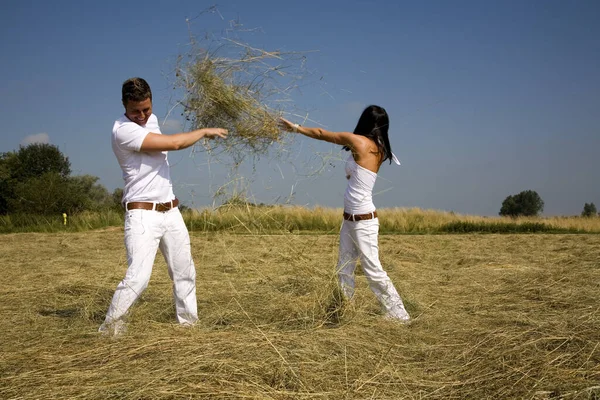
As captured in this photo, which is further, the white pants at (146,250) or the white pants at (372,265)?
the white pants at (372,265)

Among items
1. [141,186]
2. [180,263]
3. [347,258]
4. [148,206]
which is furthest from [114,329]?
[347,258]

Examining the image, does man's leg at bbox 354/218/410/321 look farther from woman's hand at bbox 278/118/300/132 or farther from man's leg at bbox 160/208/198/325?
man's leg at bbox 160/208/198/325

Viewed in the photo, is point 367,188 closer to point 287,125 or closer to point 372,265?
point 372,265

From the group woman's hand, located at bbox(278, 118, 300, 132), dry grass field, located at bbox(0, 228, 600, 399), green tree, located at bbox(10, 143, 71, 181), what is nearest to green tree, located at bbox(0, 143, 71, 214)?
green tree, located at bbox(10, 143, 71, 181)

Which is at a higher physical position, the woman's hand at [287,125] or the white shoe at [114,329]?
the woman's hand at [287,125]

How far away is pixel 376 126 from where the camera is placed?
4.48m

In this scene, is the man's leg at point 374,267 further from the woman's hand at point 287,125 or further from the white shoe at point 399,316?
the woman's hand at point 287,125

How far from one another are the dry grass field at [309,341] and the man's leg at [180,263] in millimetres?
154

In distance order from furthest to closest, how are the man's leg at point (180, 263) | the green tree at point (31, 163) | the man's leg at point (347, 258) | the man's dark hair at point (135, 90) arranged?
the green tree at point (31, 163)
the man's leg at point (347, 258)
the man's leg at point (180, 263)
the man's dark hair at point (135, 90)

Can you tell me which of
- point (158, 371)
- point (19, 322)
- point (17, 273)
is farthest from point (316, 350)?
point (17, 273)

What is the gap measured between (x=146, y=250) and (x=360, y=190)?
5.62 feet

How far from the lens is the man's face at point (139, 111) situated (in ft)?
13.0

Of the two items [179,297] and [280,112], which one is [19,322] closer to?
[179,297]

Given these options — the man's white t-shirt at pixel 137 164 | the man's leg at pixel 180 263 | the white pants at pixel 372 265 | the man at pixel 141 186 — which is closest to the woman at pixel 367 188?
the white pants at pixel 372 265
